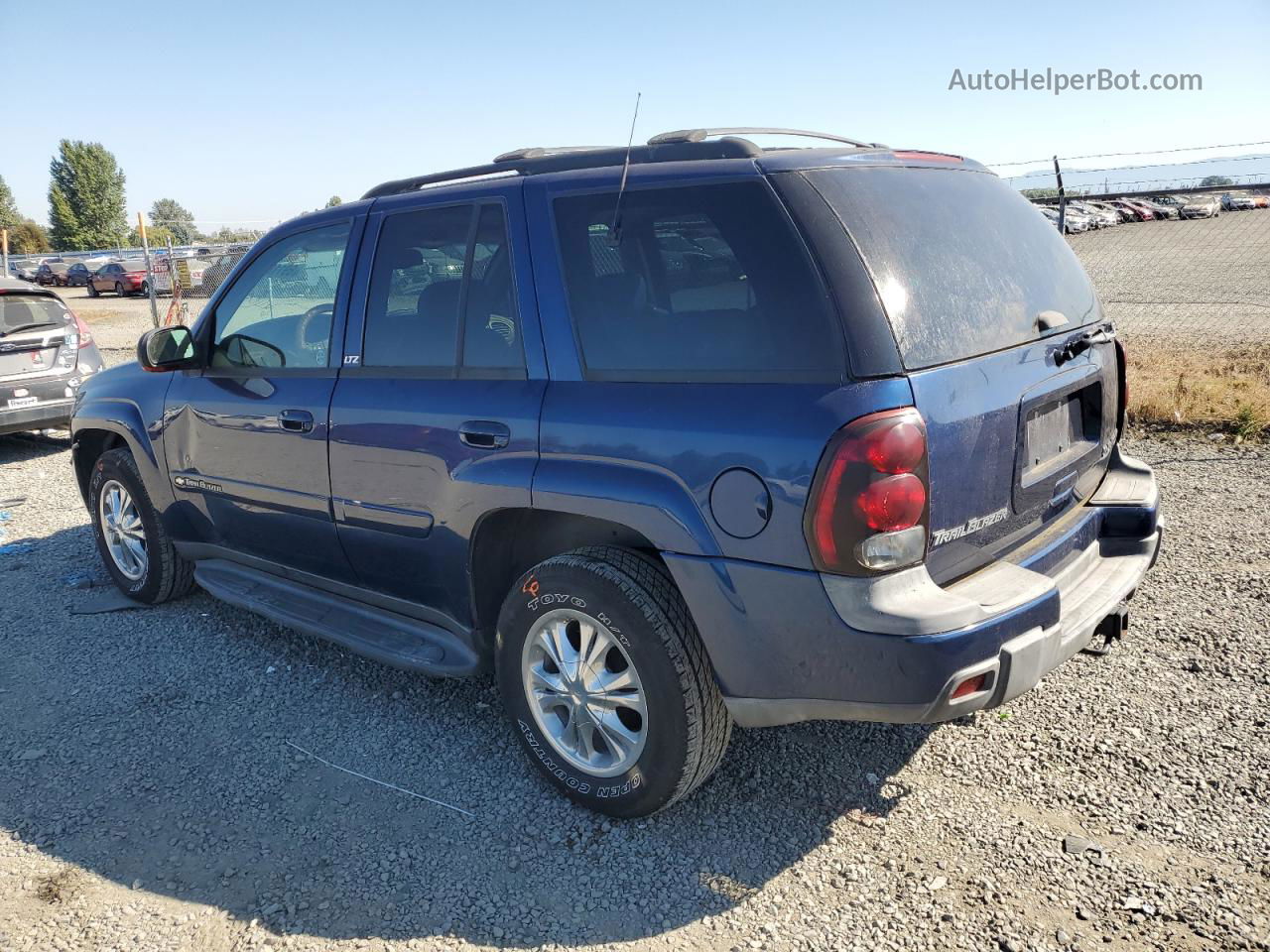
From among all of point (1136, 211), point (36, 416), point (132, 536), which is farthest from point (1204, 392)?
point (1136, 211)

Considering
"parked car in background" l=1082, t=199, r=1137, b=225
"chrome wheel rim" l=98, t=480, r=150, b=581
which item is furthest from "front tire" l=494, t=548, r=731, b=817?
"parked car in background" l=1082, t=199, r=1137, b=225

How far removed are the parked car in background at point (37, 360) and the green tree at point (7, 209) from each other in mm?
68967

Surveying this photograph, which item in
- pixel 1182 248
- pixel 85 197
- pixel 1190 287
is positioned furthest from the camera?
pixel 85 197

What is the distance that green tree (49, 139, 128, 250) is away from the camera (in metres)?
70.1

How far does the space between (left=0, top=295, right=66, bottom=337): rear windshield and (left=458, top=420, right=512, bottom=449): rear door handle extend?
7367 mm

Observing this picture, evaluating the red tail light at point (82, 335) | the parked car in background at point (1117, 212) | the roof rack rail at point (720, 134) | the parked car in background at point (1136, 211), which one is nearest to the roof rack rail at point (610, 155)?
the roof rack rail at point (720, 134)

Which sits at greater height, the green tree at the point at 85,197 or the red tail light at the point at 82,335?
the green tree at the point at 85,197

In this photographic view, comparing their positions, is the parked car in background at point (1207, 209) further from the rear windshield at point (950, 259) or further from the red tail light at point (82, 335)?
the rear windshield at point (950, 259)

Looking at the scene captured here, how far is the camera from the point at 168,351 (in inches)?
162

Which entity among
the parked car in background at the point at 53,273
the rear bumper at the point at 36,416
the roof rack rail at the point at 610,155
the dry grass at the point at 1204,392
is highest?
the parked car in background at the point at 53,273

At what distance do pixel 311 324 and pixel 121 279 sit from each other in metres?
33.4

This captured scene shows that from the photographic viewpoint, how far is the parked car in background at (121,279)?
31.5 metres

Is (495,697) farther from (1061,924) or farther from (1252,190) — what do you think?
(1252,190)

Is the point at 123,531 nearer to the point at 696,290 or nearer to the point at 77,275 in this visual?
the point at 696,290
